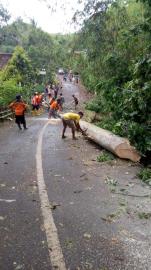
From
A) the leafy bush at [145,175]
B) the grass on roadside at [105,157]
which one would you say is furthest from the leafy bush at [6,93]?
the leafy bush at [145,175]

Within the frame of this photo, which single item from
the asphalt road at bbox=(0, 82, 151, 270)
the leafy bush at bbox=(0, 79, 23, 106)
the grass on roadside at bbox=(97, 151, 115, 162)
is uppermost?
the leafy bush at bbox=(0, 79, 23, 106)

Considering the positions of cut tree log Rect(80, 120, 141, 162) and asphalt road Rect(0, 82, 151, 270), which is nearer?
asphalt road Rect(0, 82, 151, 270)

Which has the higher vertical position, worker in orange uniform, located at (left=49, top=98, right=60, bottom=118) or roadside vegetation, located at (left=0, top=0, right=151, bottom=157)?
roadside vegetation, located at (left=0, top=0, right=151, bottom=157)

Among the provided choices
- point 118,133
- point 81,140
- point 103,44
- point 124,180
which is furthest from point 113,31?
point 124,180

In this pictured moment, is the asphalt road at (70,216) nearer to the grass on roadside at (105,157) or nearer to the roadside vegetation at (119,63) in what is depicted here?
the grass on roadside at (105,157)

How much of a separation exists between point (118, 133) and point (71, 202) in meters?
6.45

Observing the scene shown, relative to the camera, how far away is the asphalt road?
491 centimetres

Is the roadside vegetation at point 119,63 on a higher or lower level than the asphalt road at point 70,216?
higher

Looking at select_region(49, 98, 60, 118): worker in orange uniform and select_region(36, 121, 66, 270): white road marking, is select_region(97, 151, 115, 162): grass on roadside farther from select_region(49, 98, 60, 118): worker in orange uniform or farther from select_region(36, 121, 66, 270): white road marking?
select_region(49, 98, 60, 118): worker in orange uniform

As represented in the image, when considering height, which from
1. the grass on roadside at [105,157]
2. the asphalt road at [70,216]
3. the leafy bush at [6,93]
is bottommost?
the grass on roadside at [105,157]

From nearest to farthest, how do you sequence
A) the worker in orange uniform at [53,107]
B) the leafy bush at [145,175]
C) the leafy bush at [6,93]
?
the leafy bush at [145,175]
the worker in orange uniform at [53,107]
the leafy bush at [6,93]

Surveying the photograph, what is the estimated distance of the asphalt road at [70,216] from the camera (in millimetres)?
4914

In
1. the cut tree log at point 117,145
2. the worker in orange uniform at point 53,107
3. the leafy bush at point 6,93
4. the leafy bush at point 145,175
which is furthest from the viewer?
the leafy bush at point 6,93

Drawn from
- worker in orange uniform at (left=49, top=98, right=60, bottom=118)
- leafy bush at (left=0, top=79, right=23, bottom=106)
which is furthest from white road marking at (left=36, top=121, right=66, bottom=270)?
leafy bush at (left=0, top=79, right=23, bottom=106)
